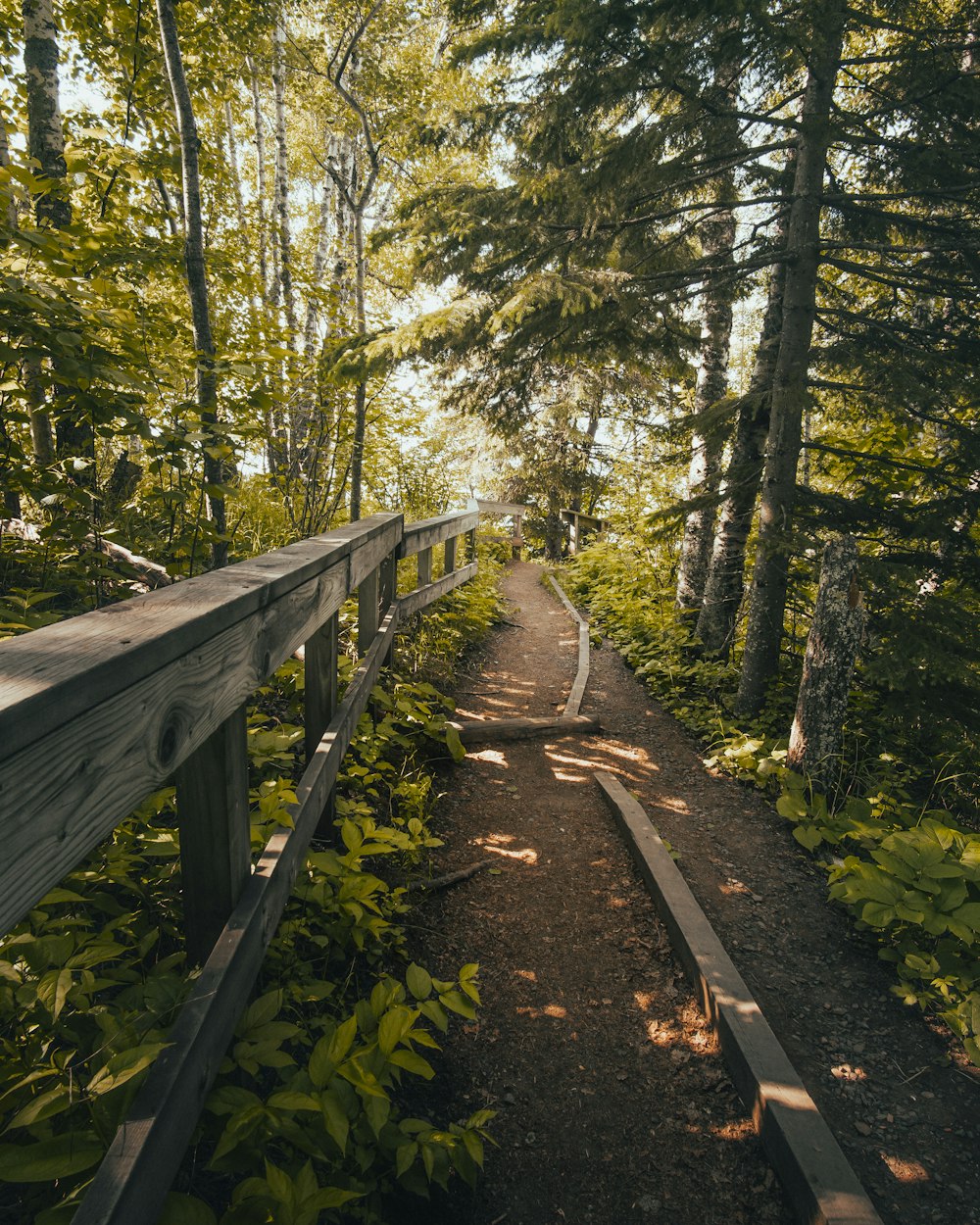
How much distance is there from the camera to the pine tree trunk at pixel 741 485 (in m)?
6.31

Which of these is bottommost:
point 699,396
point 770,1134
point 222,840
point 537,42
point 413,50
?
point 770,1134

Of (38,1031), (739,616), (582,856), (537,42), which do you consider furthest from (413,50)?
(38,1031)

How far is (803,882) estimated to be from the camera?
Answer: 3889 millimetres

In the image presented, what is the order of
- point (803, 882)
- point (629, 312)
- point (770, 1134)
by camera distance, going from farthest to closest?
1. point (629, 312)
2. point (803, 882)
3. point (770, 1134)

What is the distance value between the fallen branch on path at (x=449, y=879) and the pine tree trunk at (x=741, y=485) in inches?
167

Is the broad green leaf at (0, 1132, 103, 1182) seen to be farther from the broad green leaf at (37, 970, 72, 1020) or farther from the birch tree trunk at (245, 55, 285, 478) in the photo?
the birch tree trunk at (245, 55, 285, 478)

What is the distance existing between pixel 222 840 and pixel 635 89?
258 inches

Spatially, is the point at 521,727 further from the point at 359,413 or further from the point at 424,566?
the point at 359,413

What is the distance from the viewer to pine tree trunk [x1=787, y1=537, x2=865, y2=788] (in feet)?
15.3

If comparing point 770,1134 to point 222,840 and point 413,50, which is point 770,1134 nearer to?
point 222,840

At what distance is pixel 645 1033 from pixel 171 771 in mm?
2642

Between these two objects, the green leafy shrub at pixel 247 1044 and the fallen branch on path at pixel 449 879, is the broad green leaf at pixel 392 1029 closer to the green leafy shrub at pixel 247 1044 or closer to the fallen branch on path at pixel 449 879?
the green leafy shrub at pixel 247 1044

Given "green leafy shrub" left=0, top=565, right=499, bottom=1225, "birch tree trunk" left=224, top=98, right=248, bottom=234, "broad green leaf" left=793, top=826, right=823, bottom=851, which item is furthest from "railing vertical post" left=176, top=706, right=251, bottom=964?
"birch tree trunk" left=224, top=98, right=248, bottom=234

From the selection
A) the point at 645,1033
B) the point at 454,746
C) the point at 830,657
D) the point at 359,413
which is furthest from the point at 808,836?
the point at 359,413
